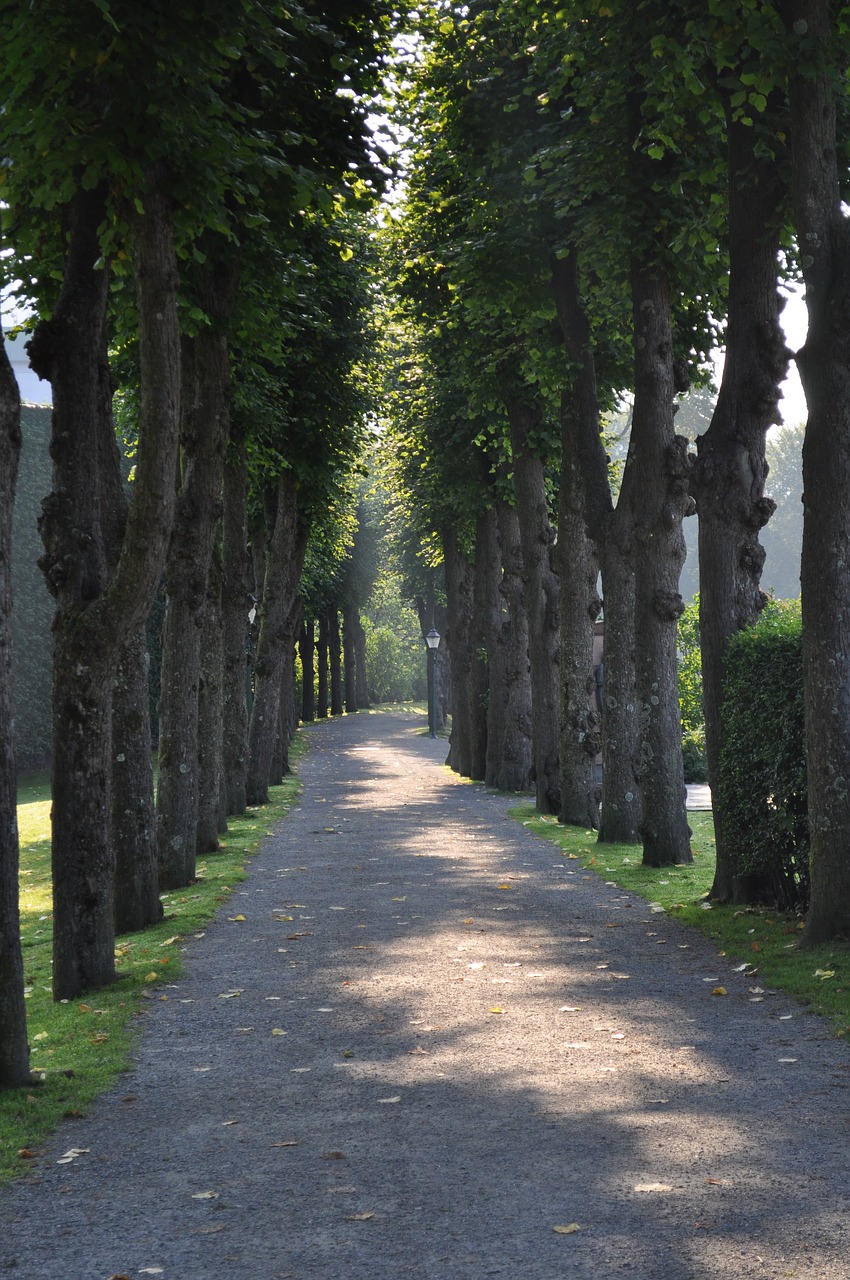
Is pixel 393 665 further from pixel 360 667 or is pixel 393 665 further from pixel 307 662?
pixel 307 662

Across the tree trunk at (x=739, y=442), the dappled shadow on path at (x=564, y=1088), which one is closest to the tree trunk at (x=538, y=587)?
the dappled shadow on path at (x=564, y=1088)

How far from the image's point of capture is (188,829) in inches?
575

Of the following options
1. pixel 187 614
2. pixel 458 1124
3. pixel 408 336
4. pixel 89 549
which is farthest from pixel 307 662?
pixel 458 1124

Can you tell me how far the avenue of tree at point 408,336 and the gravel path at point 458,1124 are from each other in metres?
1.19

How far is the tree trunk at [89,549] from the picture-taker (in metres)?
9.02

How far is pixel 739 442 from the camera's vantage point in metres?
11.4

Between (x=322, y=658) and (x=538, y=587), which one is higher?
(x=538, y=587)

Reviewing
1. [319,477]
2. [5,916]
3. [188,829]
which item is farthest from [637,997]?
[319,477]

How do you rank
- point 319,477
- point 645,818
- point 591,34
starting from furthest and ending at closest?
point 319,477
point 645,818
point 591,34

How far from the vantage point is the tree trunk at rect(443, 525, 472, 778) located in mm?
32500

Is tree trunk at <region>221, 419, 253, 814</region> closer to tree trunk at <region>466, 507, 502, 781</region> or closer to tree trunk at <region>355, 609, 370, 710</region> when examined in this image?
tree trunk at <region>466, 507, 502, 781</region>

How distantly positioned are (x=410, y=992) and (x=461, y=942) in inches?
71.7

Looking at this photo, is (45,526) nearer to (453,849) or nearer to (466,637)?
(453,849)

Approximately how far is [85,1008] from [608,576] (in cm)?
951
